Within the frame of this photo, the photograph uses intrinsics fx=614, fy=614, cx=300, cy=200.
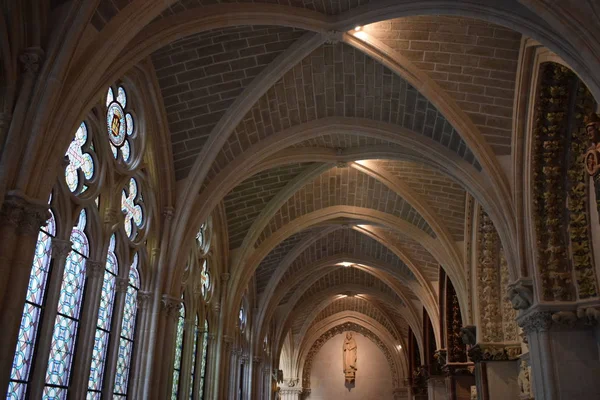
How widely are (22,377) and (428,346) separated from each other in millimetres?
17628

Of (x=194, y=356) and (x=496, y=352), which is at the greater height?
(x=496, y=352)

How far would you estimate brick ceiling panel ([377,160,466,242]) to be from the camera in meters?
Answer: 14.6

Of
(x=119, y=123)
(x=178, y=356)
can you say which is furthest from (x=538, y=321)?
(x=119, y=123)

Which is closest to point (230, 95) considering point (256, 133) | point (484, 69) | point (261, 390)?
point (256, 133)

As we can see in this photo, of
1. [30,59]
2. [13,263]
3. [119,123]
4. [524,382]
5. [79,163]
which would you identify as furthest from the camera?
[524,382]

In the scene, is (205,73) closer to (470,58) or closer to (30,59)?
(30,59)

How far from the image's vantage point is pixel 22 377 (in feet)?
23.9

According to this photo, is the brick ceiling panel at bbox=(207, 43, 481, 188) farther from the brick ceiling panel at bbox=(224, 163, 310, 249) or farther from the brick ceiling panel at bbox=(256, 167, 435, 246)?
the brick ceiling panel at bbox=(256, 167, 435, 246)

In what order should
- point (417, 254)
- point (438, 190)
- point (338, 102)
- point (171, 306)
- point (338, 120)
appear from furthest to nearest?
point (417, 254)
point (438, 190)
point (338, 120)
point (338, 102)
point (171, 306)

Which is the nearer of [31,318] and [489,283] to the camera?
[31,318]

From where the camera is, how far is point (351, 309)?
31.2 meters

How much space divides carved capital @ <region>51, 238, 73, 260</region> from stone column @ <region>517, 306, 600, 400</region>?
7.01m

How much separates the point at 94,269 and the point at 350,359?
24.4 m

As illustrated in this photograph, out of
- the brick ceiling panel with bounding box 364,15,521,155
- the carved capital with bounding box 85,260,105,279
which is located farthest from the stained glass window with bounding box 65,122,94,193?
the brick ceiling panel with bounding box 364,15,521,155
